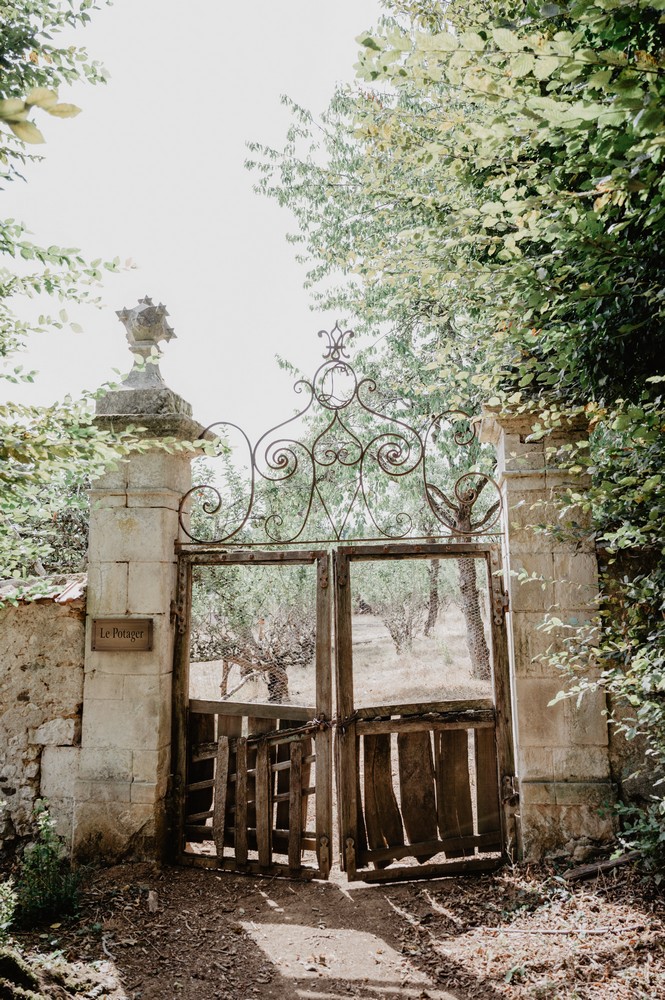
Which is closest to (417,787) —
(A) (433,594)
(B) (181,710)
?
(B) (181,710)

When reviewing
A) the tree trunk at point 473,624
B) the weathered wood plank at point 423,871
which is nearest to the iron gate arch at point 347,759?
the weathered wood plank at point 423,871

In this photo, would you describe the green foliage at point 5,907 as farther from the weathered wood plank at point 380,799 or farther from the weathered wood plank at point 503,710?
the weathered wood plank at point 503,710

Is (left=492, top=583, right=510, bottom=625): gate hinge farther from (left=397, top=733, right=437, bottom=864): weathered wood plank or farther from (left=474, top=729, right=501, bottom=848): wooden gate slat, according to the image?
(left=397, top=733, right=437, bottom=864): weathered wood plank

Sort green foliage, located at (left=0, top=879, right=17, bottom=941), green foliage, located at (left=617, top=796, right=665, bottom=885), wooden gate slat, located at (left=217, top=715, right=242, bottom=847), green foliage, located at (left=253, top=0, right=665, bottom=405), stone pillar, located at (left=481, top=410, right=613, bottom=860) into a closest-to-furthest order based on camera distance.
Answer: green foliage, located at (left=253, top=0, right=665, bottom=405) < green foliage, located at (left=0, top=879, right=17, bottom=941) < green foliage, located at (left=617, top=796, right=665, bottom=885) < stone pillar, located at (left=481, top=410, right=613, bottom=860) < wooden gate slat, located at (left=217, top=715, right=242, bottom=847)

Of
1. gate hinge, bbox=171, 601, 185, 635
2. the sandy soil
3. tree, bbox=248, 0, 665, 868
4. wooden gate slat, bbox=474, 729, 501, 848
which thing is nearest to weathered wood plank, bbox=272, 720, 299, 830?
the sandy soil

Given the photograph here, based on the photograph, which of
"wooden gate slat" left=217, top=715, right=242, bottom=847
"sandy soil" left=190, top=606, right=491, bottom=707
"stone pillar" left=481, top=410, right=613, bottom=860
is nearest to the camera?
"stone pillar" left=481, top=410, right=613, bottom=860

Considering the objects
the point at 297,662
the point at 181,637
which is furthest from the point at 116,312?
the point at 297,662

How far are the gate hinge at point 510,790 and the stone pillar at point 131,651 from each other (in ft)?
7.36

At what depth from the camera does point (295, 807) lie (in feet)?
13.0

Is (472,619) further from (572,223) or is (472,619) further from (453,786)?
(572,223)

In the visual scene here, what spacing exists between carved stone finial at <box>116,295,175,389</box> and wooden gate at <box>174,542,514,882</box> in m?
1.49

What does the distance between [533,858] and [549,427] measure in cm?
261

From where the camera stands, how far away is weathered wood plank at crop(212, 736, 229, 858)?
4.00 m

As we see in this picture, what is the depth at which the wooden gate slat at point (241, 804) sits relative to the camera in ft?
13.0
